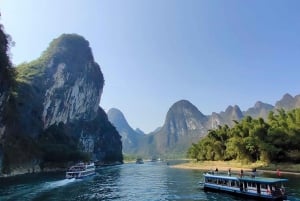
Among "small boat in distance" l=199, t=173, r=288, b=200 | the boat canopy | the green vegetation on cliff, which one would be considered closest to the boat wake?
"small boat in distance" l=199, t=173, r=288, b=200

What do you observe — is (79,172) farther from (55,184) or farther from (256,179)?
(256,179)

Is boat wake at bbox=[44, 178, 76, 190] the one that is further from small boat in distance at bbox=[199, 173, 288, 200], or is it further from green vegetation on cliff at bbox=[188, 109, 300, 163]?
green vegetation on cliff at bbox=[188, 109, 300, 163]

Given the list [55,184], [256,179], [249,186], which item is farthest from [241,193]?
[55,184]

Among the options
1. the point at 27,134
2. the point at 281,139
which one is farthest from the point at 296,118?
the point at 27,134

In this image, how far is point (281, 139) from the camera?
95.4 m

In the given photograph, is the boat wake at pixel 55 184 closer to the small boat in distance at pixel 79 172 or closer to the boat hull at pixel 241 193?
the small boat in distance at pixel 79 172

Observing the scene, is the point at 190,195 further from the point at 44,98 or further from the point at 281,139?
the point at 44,98

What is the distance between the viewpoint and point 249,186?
52.7 m

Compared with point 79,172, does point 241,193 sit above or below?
below

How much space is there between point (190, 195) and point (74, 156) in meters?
132

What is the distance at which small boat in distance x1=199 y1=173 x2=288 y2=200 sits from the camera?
4817 cm

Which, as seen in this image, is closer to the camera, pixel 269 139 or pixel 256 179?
pixel 256 179

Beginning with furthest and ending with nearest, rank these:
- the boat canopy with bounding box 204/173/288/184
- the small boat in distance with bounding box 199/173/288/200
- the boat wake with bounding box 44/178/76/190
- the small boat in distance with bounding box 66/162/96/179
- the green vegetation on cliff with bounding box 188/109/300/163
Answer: the green vegetation on cliff with bounding box 188/109/300/163 < the small boat in distance with bounding box 66/162/96/179 < the boat wake with bounding box 44/178/76/190 < the boat canopy with bounding box 204/173/288/184 < the small boat in distance with bounding box 199/173/288/200

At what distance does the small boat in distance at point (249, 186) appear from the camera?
48175mm
